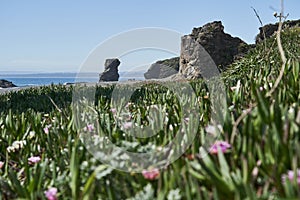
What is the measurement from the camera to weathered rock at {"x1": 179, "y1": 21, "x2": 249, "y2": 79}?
16.5m

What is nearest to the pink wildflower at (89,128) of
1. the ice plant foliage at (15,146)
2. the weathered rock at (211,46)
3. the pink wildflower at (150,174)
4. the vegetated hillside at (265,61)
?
the ice plant foliage at (15,146)

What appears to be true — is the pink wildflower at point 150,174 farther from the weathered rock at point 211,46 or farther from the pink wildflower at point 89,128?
the weathered rock at point 211,46

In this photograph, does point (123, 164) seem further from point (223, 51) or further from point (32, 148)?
point (223, 51)

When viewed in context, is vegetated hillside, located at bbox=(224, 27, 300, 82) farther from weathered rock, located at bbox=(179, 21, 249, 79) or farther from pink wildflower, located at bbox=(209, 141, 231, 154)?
weathered rock, located at bbox=(179, 21, 249, 79)

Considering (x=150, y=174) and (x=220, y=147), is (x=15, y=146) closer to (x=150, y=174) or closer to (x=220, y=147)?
(x=150, y=174)

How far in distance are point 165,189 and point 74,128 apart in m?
1.20

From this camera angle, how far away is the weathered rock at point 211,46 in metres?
16.5

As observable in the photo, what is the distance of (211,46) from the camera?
1708 centimetres

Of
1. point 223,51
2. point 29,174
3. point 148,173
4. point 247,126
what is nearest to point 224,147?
A: point 247,126

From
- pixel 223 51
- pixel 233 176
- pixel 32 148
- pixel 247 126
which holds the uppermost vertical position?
pixel 223 51

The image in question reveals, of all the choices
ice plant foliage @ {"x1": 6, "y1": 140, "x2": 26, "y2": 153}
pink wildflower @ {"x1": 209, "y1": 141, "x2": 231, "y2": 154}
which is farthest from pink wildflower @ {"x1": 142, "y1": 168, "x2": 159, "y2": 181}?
ice plant foliage @ {"x1": 6, "y1": 140, "x2": 26, "y2": 153}

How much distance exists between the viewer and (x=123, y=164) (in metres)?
1.36

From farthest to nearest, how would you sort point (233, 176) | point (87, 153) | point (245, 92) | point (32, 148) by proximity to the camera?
point (245, 92), point (32, 148), point (87, 153), point (233, 176)

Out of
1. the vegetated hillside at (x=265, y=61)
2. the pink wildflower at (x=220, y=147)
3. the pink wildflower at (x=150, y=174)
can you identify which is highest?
the vegetated hillside at (x=265, y=61)
